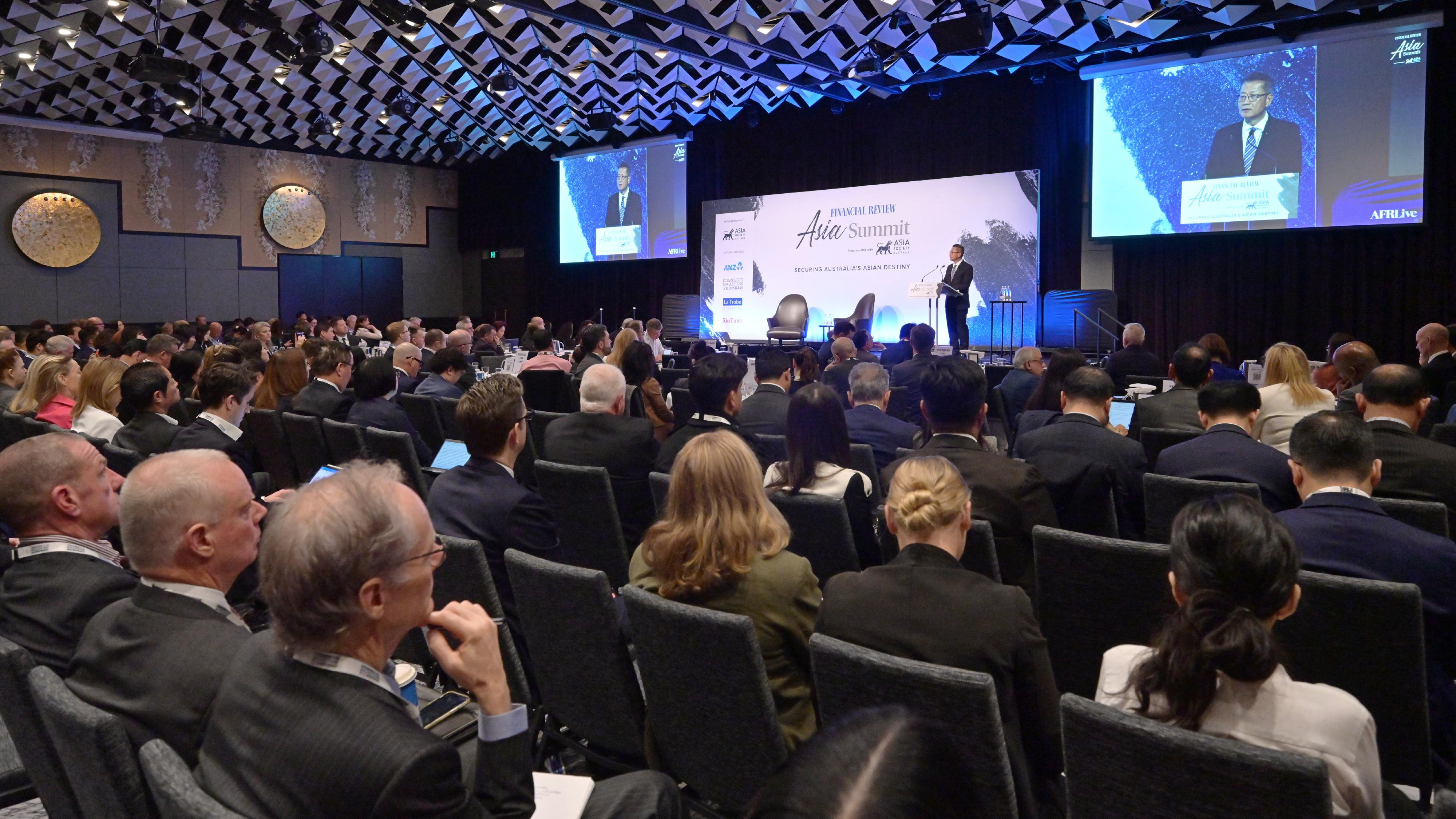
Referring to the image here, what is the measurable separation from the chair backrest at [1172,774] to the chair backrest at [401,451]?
3.51 metres

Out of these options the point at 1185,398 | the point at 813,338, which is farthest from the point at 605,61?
the point at 1185,398

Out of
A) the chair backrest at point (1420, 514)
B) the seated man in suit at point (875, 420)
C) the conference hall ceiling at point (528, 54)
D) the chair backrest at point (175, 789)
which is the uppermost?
the conference hall ceiling at point (528, 54)

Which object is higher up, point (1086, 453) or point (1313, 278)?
point (1313, 278)

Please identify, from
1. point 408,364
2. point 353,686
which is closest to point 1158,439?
point 353,686

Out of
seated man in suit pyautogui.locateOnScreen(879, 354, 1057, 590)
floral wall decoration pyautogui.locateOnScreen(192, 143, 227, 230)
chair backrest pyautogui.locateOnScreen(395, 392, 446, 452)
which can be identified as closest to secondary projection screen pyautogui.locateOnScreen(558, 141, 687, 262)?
floral wall decoration pyautogui.locateOnScreen(192, 143, 227, 230)

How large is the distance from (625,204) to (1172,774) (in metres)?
16.4

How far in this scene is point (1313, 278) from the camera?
10312 mm

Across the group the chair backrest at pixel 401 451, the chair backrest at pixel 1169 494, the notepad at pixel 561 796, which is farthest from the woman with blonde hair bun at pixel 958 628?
the chair backrest at pixel 401 451

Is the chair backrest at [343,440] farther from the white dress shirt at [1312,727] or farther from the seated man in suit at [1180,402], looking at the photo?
the white dress shirt at [1312,727]

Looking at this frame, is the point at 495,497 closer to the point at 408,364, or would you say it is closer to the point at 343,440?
the point at 343,440

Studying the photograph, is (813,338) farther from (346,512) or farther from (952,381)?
(346,512)

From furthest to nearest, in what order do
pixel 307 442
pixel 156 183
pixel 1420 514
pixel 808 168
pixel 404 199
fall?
pixel 404 199
pixel 156 183
pixel 808 168
pixel 307 442
pixel 1420 514

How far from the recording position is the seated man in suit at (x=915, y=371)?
276 inches

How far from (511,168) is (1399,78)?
14.9 meters
